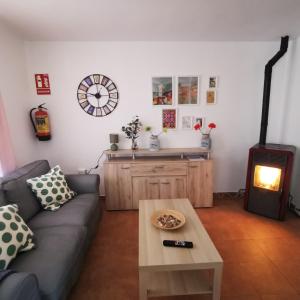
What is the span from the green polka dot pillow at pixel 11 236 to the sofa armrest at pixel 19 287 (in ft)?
0.88

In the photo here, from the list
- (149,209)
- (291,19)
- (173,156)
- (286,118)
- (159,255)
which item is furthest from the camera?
(173,156)

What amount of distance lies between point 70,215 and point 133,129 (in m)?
1.52

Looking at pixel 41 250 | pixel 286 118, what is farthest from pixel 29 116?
pixel 286 118

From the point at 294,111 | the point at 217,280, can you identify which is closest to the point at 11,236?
the point at 217,280

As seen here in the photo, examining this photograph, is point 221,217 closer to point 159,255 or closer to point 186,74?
point 159,255

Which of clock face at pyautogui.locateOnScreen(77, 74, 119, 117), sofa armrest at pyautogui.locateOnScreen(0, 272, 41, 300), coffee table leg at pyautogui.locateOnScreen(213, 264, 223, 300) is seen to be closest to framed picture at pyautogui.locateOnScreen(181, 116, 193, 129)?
clock face at pyautogui.locateOnScreen(77, 74, 119, 117)

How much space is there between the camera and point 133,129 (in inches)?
118

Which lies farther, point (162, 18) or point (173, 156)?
point (173, 156)

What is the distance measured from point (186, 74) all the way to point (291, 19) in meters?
1.30

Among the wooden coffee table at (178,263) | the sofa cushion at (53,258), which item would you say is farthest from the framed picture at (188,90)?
the sofa cushion at (53,258)

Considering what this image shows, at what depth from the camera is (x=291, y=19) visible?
2.17 m

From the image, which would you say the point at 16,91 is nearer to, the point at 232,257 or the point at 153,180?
the point at 153,180

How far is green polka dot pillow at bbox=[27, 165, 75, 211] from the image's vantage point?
6.68 feet

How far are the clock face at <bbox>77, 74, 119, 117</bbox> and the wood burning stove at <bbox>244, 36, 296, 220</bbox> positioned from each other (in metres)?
2.09
